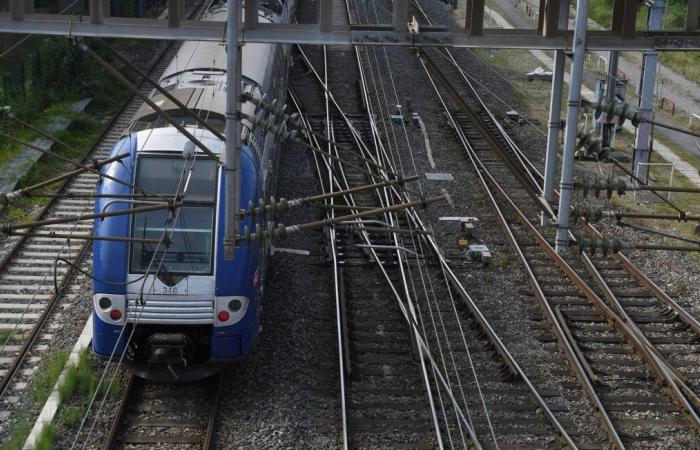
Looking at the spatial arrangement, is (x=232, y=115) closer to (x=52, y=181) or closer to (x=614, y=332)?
(x=52, y=181)

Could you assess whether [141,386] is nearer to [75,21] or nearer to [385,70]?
[75,21]

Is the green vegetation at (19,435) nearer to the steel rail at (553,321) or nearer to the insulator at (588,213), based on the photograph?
the steel rail at (553,321)

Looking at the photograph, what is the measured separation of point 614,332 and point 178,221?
6.35 m

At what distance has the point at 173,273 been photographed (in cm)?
1141

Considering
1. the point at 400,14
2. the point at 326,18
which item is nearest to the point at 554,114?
the point at 400,14

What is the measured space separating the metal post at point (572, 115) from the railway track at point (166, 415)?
4.35 meters

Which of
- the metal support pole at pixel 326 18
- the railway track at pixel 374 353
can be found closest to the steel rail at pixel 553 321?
the metal support pole at pixel 326 18

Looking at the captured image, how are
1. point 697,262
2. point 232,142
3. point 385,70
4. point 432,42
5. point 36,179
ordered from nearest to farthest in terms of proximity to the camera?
Answer: point 232,142 → point 432,42 → point 697,262 → point 36,179 → point 385,70

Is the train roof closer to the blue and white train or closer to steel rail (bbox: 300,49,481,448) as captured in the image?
the blue and white train

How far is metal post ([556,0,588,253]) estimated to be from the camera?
9.31 meters

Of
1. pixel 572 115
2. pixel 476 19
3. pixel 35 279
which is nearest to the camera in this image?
pixel 572 115

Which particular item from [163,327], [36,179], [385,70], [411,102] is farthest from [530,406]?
[385,70]

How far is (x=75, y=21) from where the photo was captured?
10.7m

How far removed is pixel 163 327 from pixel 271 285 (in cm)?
384
